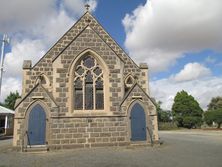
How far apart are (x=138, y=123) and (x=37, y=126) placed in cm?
679

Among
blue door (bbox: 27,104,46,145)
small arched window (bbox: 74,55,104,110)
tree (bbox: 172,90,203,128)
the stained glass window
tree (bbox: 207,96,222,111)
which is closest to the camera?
blue door (bbox: 27,104,46,145)

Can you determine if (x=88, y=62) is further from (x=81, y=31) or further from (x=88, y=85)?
(x=81, y=31)

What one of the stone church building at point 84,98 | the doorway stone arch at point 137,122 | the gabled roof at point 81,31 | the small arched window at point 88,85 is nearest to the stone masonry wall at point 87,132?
the stone church building at point 84,98

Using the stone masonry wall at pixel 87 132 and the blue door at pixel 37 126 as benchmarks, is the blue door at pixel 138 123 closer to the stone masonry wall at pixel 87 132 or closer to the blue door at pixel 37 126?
the stone masonry wall at pixel 87 132

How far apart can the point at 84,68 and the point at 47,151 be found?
247 inches

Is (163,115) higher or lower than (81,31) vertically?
lower

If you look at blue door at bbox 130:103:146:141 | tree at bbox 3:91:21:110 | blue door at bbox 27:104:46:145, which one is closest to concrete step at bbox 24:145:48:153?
blue door at bbox 27:104:46:145

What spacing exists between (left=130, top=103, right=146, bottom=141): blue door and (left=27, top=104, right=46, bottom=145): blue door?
19.6 feet

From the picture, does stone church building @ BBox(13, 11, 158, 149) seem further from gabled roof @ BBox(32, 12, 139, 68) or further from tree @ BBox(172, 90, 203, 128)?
tree @ BBox(172, 90, 203, 128)

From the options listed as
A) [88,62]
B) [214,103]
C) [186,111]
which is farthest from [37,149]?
[214,103]

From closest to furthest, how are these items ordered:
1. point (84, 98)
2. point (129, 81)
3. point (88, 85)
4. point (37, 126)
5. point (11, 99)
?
point (37, 126) < point (84, 98) < point (88, 85) < point (129, 81) < point (11, 99)

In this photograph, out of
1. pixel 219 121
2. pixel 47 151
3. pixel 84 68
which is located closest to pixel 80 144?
pixel 47 151

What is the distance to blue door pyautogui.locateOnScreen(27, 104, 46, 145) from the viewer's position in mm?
16609

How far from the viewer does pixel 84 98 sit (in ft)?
59.1
